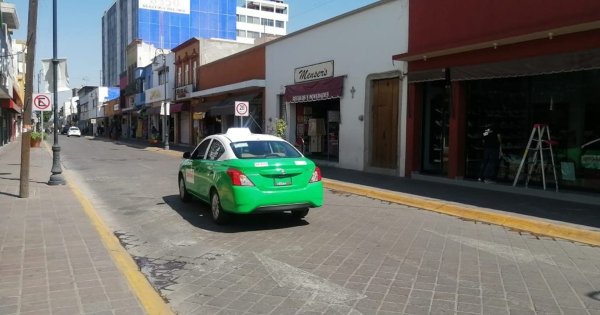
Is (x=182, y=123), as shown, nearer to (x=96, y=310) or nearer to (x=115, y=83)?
(x=96, y=310)

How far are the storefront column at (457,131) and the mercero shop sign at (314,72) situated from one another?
641cm

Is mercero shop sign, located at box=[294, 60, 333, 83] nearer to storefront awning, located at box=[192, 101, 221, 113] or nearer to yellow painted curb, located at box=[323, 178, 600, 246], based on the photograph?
yellow painted curb, located at box=[323, 178, 600, 246]

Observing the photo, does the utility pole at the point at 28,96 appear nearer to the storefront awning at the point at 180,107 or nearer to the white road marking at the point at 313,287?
the white road marking at the point at 313,287

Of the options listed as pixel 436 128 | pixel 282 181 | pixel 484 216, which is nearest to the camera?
pixel 282 181

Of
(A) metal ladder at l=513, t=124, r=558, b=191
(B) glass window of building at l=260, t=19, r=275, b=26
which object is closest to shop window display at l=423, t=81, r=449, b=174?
(A) metal ladder at l=513, t=124, r=558, b=191

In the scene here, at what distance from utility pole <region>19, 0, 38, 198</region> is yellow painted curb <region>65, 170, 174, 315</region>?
10.1 ft

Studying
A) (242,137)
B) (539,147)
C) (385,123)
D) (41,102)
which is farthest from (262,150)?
(41,102)

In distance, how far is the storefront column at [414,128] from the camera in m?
15.2

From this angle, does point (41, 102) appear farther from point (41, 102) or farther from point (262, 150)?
point (262, 150)

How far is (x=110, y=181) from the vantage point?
15.3 m

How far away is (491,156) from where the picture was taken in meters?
13.0

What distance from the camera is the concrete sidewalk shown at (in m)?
4.59

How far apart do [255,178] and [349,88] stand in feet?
36.1

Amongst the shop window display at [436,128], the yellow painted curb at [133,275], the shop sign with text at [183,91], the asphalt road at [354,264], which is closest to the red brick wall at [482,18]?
the shop window display at [436,128]
